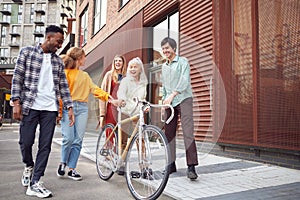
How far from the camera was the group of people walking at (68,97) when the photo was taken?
3.13 m

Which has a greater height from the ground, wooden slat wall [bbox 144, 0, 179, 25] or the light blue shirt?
wooden slat wall [bbox 144, 0, 179, 25]

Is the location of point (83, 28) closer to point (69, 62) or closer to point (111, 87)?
point (111, 87)

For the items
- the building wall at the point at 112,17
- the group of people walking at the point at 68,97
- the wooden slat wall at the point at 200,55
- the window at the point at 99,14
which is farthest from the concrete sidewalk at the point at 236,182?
the window at the point at 99,14

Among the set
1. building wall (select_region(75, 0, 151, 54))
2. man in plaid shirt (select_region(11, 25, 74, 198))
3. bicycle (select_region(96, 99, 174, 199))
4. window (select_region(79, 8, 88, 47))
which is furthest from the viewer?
window (select_region(79, 8, 88, 47))

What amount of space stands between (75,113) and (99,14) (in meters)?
12.7

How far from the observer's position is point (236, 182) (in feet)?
12.1

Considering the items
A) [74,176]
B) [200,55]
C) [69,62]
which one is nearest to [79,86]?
[69,62]

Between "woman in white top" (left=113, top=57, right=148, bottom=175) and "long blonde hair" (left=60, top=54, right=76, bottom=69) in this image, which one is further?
"long blonde hair" (left=60, top=54, right=76, bottom=69)

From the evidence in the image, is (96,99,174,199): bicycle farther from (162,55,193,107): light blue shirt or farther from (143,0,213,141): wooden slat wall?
(143,0,213,141): wooden slat wall

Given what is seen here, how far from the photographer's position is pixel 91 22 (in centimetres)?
1686

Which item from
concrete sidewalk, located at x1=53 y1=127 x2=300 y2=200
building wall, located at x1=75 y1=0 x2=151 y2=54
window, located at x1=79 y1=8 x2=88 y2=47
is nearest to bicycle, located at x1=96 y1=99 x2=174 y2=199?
concrete sidewalk, located at x1=53 y1=127 x2=300 y2=200

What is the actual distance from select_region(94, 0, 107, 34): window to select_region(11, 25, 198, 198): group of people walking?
1090 cm

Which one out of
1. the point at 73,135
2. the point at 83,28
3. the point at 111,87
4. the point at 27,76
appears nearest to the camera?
the point at 27,76

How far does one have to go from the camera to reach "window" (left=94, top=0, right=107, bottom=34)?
1468 centimetres
